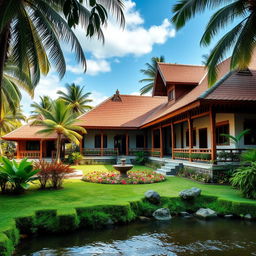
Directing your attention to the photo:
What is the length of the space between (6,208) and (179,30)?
32.1 feet

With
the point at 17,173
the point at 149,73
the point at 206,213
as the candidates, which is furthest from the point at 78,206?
the point at 149,73

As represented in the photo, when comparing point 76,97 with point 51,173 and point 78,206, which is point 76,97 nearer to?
point 51,173

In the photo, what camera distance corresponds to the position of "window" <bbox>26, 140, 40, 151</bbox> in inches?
1035

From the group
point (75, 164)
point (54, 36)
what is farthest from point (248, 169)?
point (75, 164)

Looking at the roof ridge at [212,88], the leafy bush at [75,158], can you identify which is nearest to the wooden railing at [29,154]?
the leafy bush at [75,158]

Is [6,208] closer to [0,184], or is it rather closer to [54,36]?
[0,184]

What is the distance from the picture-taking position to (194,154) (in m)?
13.0

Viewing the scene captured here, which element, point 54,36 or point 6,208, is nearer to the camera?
point 6,208

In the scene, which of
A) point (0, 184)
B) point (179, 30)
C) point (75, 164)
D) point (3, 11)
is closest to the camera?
point (3, 11)

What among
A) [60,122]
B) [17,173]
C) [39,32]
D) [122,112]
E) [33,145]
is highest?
[39,32]

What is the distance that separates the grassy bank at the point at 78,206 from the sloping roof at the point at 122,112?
13.1 m

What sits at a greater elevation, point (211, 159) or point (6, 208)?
point (211, 159)

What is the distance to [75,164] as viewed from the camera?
2144 cm

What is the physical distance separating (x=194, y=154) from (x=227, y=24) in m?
6.45
